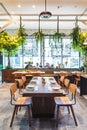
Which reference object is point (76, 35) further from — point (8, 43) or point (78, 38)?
Answer: point (8, 43)

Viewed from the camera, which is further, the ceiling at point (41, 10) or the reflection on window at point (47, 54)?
the reflection on window at point (47, 54)

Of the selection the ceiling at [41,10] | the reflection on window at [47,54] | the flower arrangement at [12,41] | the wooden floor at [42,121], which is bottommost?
the wooden floor at [42,121]

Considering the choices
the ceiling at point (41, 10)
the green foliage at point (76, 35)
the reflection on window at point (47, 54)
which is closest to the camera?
the ceiling at point (41, 10)

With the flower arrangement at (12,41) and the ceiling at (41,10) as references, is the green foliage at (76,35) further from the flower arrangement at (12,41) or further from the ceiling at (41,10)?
the flower arrangement at (12,41)

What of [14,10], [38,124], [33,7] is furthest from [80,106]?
[14,10]

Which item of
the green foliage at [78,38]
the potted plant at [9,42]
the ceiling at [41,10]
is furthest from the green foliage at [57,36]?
the potted plant at [9,42]

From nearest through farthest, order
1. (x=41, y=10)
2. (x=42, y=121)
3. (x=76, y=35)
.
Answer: (x=42, y=121) < (x=41, y=10) < (x=76, y=35)

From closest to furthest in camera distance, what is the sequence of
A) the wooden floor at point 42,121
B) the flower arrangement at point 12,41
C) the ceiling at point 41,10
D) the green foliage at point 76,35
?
the wooden floor at point 42,121 < the ceiling at point 41,10 < the green foliage at point 76,35 < the flower arrangement at point 12,41

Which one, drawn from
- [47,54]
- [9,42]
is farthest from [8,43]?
[47,54]

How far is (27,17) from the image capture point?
12773 mm

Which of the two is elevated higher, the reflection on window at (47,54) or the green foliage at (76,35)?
the green foliage at (76,35)

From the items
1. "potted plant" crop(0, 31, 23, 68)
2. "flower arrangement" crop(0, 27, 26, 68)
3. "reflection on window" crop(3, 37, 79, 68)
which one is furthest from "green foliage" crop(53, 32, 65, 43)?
"reflection on window" crop(3, 37, 79, 68)

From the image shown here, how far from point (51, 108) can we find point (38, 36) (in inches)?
290

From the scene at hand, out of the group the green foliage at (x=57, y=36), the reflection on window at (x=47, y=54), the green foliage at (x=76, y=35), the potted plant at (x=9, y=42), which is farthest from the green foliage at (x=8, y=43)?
the reflection on window at (x=47, y=54)
